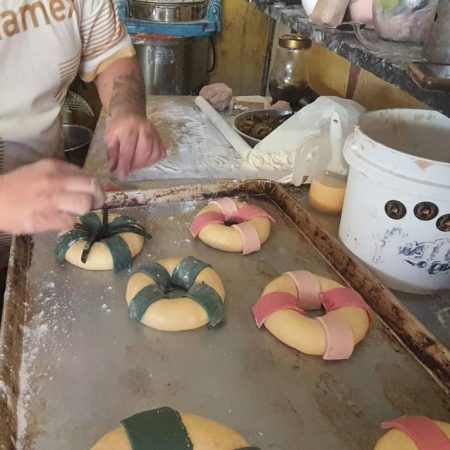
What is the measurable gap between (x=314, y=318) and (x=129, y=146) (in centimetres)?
45

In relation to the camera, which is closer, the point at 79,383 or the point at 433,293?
the point at 79,383

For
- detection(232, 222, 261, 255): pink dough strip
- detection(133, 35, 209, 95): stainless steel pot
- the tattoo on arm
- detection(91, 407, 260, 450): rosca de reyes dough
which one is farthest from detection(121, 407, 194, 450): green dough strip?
detection(133, 35, 209, 95): stainless steel pot

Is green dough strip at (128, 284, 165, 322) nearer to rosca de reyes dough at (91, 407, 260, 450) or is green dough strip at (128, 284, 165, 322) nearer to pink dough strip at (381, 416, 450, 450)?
rosca de reyes dough at (91, 407, 260, 450)

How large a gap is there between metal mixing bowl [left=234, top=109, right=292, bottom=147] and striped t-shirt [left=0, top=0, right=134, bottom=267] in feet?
1.57

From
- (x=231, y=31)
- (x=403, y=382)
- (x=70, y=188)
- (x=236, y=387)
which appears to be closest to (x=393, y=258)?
(x=403, y=382)

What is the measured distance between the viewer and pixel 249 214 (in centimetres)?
109

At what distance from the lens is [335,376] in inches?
31.2

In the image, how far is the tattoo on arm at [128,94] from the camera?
1.07 meters

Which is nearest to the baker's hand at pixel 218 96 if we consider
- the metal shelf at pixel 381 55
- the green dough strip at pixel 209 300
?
the metal shelf at pixel 381 55

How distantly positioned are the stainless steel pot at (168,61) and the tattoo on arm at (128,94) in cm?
107

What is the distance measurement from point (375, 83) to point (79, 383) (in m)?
1.15

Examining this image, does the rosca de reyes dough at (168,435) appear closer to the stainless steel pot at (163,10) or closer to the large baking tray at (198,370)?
the large baking tray at (198,370)

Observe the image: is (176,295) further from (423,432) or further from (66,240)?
(423,432)

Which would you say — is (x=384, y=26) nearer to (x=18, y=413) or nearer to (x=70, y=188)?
(x=70, y=188)
